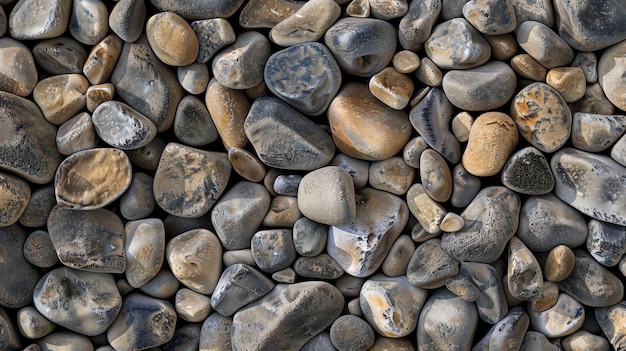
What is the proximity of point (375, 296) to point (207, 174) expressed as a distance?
1.29 ft

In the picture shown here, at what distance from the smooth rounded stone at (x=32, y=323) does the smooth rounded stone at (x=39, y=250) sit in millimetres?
89

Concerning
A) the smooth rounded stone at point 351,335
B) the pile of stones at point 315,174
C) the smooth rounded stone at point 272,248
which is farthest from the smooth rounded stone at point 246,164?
the smooth rounded stone at point 351,335

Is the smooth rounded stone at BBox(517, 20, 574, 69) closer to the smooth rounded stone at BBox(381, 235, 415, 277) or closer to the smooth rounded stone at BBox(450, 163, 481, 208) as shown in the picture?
the smooth rounded stone at BBox(450, 163, 481, 208)

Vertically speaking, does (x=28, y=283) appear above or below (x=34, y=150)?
below

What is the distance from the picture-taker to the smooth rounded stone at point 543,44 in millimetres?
1061

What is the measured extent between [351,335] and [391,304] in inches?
3.8

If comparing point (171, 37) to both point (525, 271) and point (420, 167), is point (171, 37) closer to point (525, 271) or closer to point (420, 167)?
point (420, 167)

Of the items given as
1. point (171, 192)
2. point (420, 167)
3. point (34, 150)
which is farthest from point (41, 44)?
point (420, 167)

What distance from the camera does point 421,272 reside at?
113 centimetres

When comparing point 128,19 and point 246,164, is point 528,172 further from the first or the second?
point 128,19

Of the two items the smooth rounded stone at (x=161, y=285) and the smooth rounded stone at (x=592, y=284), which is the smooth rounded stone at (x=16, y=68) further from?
the smooth rounded stone at (x=592, y=284)

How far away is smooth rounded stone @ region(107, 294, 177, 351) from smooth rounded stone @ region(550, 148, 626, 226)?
77 cm

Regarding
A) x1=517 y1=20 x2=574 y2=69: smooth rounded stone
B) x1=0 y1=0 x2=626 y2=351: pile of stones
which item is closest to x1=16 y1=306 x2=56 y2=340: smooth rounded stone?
x1=0 y1=0 x2=626 y2=351: pile of stones

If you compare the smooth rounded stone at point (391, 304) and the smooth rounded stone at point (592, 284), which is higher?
the smooth rounded stone at point (592, 284)
